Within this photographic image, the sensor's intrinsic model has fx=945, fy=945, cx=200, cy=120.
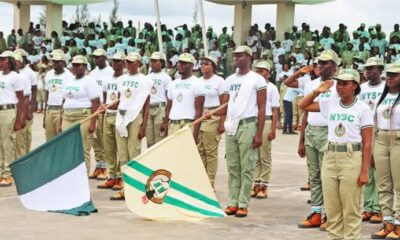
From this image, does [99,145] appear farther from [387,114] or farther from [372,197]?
[387,114]

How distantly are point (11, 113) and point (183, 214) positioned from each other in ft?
12.5

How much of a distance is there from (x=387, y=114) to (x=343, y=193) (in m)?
1.41

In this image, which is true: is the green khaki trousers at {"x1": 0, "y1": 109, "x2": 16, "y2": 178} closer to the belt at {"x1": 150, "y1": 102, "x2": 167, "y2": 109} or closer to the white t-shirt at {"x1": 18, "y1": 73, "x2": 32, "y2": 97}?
the white t-shirt at {"x1": 18, "y1": 73, "x2": 32, "y2": 97}

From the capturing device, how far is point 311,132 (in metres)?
10.5

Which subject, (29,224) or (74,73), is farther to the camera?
(74,73)

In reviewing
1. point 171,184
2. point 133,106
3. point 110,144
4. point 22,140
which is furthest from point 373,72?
point 22,140

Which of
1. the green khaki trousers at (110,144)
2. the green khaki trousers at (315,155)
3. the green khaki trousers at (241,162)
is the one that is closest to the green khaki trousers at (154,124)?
the green khaki trousers at (110,144)

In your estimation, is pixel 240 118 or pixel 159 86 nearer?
pixel 240 118

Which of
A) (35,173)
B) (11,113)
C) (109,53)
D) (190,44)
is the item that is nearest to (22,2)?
(109,53)

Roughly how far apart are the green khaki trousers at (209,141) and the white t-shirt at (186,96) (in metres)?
0.72

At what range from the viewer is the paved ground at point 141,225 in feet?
31.8

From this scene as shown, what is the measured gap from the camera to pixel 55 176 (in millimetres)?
11305

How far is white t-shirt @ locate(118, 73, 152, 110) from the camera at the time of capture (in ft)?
40.1

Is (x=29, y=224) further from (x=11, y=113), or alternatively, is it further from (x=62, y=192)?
(x=11, y=113)
